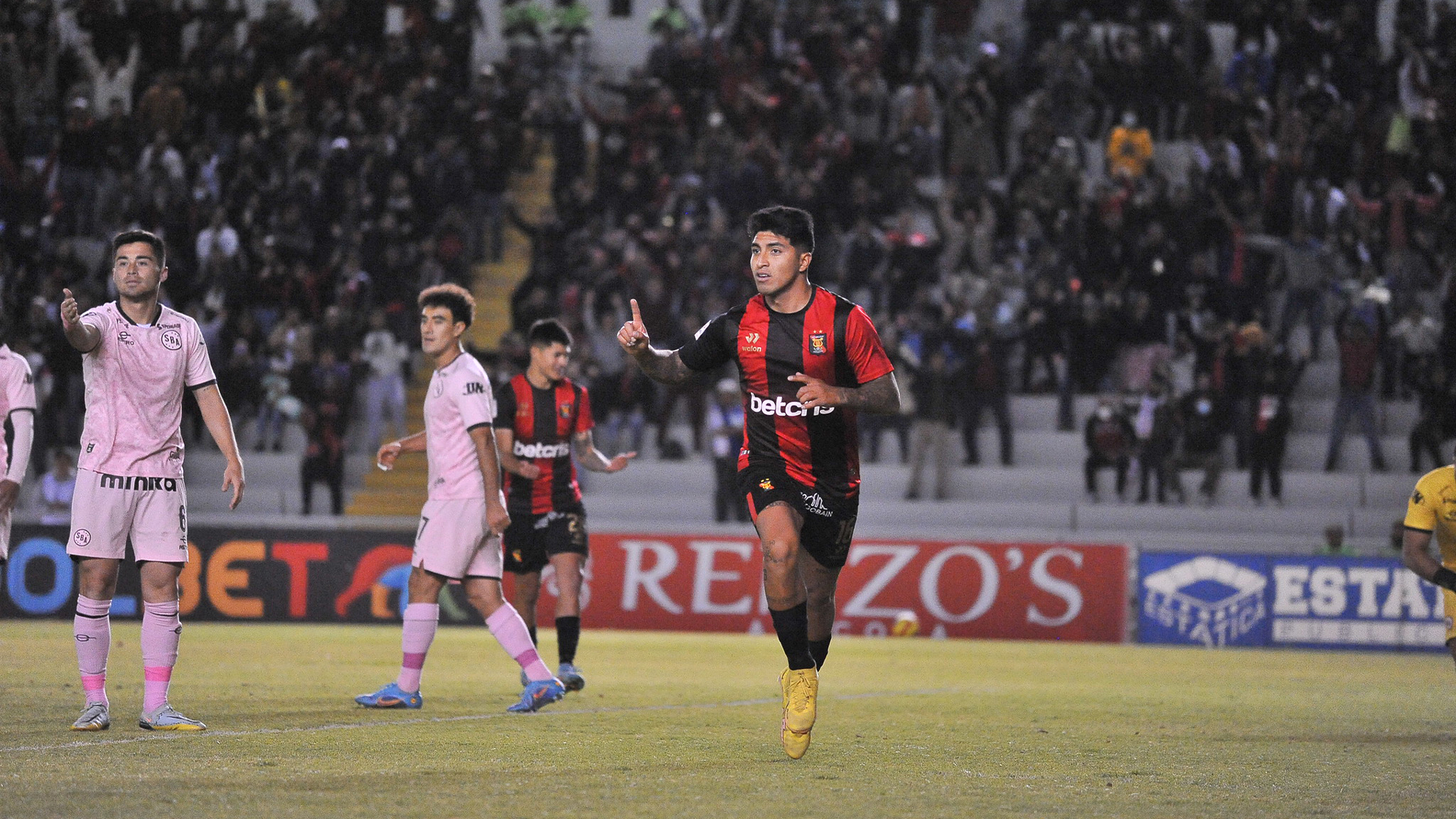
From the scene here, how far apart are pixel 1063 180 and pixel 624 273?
6.57 m

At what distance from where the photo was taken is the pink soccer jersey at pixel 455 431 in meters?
10.1

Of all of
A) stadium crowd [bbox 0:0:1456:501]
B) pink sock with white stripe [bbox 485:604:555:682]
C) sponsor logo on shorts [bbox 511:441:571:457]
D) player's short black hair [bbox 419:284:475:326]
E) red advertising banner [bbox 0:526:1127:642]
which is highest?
stadium crowd [bbox 0:0:1456:501]

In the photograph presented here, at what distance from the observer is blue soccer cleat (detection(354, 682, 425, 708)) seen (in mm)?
10000

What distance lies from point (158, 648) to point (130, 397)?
48.7 inches

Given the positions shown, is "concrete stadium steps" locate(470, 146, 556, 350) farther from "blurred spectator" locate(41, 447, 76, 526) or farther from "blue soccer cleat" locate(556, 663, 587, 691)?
"blue soccer cleat" locate(556, 663, 587, 691)

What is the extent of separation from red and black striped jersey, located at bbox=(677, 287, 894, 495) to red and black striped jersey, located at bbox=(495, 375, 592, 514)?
3808 mm

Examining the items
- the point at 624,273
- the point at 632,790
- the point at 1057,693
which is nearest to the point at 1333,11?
the point at 624,273

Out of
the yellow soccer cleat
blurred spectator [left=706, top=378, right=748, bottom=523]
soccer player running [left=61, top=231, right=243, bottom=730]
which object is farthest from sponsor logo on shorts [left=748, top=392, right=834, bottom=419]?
blurred spectator [left=706, top=378, right=748, bottom=523]

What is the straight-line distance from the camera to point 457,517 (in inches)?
396

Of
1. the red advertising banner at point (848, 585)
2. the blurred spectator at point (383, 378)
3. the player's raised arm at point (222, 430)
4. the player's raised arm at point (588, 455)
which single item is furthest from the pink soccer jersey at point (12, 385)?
the blurred spectator at point (383, 378)

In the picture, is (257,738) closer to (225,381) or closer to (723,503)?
(723,503)

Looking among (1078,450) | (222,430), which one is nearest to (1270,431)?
(1078,450)

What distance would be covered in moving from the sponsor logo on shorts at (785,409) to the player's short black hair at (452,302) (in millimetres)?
2594

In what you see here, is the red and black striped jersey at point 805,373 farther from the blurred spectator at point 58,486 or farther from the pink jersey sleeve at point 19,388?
the blurred spectator at point 58,486
